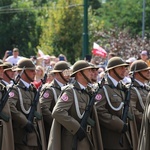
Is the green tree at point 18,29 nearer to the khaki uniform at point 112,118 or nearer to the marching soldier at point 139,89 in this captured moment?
the marching soldier at point 139,89

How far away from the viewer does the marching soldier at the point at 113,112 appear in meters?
11.7

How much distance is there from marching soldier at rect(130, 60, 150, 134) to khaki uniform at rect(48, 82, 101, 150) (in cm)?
138

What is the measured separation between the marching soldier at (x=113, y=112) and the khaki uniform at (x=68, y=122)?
0.48 metres

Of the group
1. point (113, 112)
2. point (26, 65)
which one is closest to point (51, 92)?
point (26, 65)

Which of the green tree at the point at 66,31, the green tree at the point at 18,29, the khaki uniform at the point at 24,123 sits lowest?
the green tree at the point at 18,29

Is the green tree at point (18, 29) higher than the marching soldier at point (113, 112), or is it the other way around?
the marching soldier at point (113, 112)

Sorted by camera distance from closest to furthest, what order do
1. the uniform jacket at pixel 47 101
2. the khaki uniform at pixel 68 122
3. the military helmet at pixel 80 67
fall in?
the khaki uniform at pixel 68 122 < the military helmet at pixel 80 67 < the uniform jacket at pixel 47 101

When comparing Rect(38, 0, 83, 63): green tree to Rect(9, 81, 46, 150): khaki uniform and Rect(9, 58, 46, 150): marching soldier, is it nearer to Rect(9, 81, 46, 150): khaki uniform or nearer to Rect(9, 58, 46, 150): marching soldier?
Rect(9, 58, 46, 150): marching soldier

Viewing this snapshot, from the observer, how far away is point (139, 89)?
1277cm

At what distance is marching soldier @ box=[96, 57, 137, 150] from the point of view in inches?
461

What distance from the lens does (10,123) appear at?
37.6 feet

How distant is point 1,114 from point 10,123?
250 millimetres

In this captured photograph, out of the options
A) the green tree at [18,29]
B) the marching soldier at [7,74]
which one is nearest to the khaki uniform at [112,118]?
the marching soldier at [7,74]

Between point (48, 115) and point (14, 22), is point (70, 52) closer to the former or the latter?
point (14, 22)
